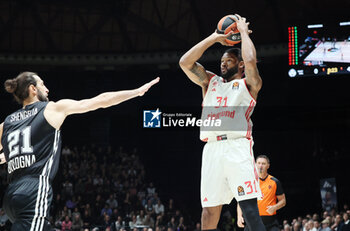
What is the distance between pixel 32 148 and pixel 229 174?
6.46 feet

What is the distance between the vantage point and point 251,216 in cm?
500

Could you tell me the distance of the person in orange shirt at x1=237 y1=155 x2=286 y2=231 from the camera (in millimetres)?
7742

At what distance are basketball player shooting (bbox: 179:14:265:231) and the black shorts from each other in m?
1.78

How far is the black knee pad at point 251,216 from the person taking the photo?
496 cm

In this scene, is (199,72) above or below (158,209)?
above

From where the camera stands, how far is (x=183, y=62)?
556 centimetres

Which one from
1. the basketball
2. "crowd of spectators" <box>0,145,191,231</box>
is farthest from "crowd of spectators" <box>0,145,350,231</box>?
the basketball

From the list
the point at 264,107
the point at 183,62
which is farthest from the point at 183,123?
the point at 183,62

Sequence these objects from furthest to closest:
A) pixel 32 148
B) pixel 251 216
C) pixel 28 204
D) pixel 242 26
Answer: pixel 242 26 → pixel 251 216 → pixel 32 148 → pixel 28 204

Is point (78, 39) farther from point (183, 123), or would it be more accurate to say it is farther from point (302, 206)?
point (302, 206)

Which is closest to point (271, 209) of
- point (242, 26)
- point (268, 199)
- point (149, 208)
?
point (268, 199)

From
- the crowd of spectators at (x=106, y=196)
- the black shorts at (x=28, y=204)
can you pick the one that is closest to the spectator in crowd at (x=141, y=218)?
the crowd of spectators at (x=106, y=196)

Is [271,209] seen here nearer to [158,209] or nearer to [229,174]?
[229,174]

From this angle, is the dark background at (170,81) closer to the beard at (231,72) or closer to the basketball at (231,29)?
the basketball at (231,29)
